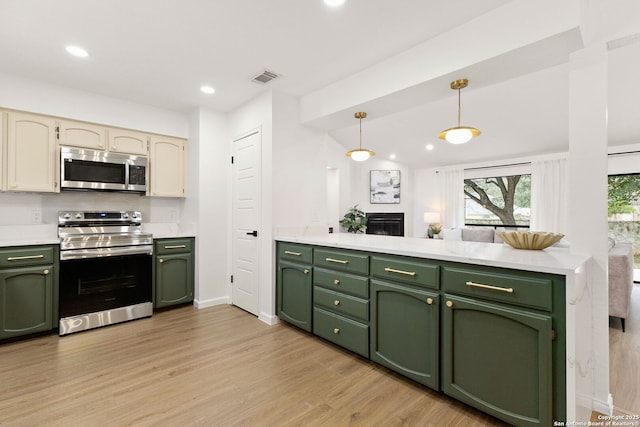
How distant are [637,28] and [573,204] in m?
1.03

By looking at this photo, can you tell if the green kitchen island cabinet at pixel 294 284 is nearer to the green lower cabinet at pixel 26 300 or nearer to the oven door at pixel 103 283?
the oven door at pixel 103 283

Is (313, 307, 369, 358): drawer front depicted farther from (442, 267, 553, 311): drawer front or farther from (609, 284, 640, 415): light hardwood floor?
(609, 284, 640, 415): light hardwood floor

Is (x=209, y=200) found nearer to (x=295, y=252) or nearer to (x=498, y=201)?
(x=295, y=252)

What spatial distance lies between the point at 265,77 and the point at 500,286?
263 cm

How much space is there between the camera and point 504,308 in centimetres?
158

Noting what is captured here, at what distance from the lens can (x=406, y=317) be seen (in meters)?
2.03

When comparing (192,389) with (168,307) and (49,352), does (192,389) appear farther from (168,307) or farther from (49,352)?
(168,307)

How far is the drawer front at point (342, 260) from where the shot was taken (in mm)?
2311

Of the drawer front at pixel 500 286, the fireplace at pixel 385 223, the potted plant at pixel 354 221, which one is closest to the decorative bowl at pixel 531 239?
the drawer front at pixel 500 286

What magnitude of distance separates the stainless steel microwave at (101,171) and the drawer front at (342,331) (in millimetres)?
2596

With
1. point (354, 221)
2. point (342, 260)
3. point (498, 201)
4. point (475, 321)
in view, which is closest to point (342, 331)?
point (342, 260)

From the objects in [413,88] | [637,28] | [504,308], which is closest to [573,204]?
[504,308]

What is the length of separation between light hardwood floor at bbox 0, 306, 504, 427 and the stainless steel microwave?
1.53 metres

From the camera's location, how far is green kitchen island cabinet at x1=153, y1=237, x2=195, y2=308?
11.4ft
